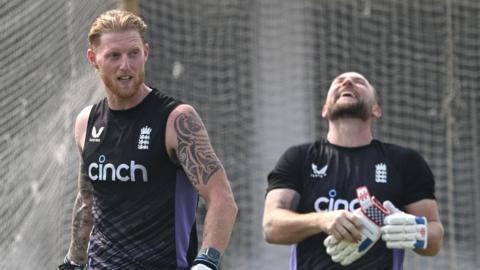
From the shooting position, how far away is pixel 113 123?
4.98 metres

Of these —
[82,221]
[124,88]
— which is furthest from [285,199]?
[124,88]

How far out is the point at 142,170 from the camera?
4.80m

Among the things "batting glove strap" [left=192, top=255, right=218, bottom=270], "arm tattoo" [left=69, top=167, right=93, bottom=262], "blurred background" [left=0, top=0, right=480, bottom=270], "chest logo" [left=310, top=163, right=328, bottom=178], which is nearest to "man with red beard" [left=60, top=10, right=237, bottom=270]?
"batting glove strap" [left=192, top=255, right=218, bottom=270]

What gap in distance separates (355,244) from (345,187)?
1.35 ft

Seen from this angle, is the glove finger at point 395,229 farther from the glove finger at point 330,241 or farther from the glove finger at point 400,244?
the glove finger at point 330,241

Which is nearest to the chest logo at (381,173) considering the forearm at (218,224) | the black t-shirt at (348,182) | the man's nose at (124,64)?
the black t-shirt at (348,182)

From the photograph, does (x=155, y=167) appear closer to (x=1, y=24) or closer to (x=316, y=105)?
(x=1, y=24)

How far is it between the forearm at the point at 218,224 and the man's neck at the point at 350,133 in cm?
144

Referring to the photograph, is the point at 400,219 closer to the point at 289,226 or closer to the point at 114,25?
the point at 289,226

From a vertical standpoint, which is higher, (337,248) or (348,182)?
(348,182)

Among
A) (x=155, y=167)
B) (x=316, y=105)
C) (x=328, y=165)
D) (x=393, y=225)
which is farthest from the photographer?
(x=316, y=105)

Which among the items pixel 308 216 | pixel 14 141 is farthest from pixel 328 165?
pixel 14 141

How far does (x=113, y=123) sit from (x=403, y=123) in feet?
22.1

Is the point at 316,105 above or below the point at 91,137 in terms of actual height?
below
